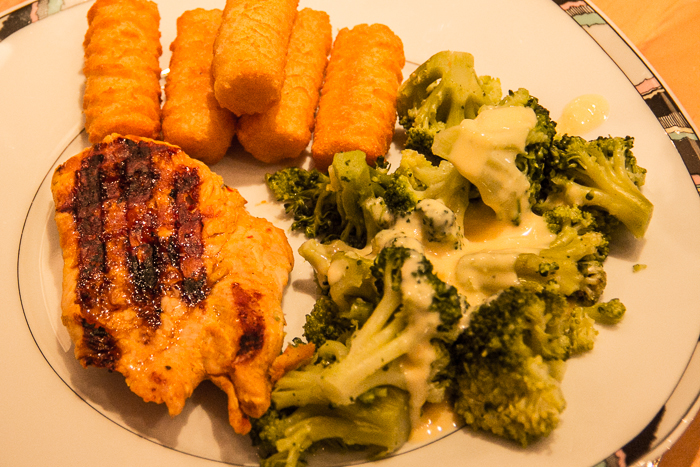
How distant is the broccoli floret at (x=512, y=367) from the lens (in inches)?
94.1

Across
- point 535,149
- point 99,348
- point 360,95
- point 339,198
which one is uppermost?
point 535,149

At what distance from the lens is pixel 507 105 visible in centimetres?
328

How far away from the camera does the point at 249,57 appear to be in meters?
3.30

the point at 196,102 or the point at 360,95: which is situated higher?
the point at 360,95

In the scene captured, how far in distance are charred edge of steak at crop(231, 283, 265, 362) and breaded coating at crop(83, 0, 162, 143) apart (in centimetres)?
165

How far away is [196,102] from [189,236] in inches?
48.4

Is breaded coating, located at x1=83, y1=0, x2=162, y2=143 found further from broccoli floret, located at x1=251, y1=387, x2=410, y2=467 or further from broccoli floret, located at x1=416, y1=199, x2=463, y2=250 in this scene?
broccoli floret, located at x1=251, y1=387, x2=410, y2=467

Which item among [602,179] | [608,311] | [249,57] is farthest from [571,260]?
[249,57]

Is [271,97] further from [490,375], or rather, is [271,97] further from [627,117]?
[627,117]

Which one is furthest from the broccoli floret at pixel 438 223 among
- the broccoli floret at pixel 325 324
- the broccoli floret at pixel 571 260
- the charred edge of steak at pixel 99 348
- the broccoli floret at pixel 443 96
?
the charred edge of steak at pixel 99 348

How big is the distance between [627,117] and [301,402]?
3.20 metres

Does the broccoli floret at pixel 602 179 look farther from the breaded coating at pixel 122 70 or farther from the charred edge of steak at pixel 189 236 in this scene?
the breaded coating at pixel 122 70

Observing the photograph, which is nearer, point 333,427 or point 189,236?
point 333,427

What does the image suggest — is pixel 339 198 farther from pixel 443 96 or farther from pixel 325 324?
pixel 443 96
